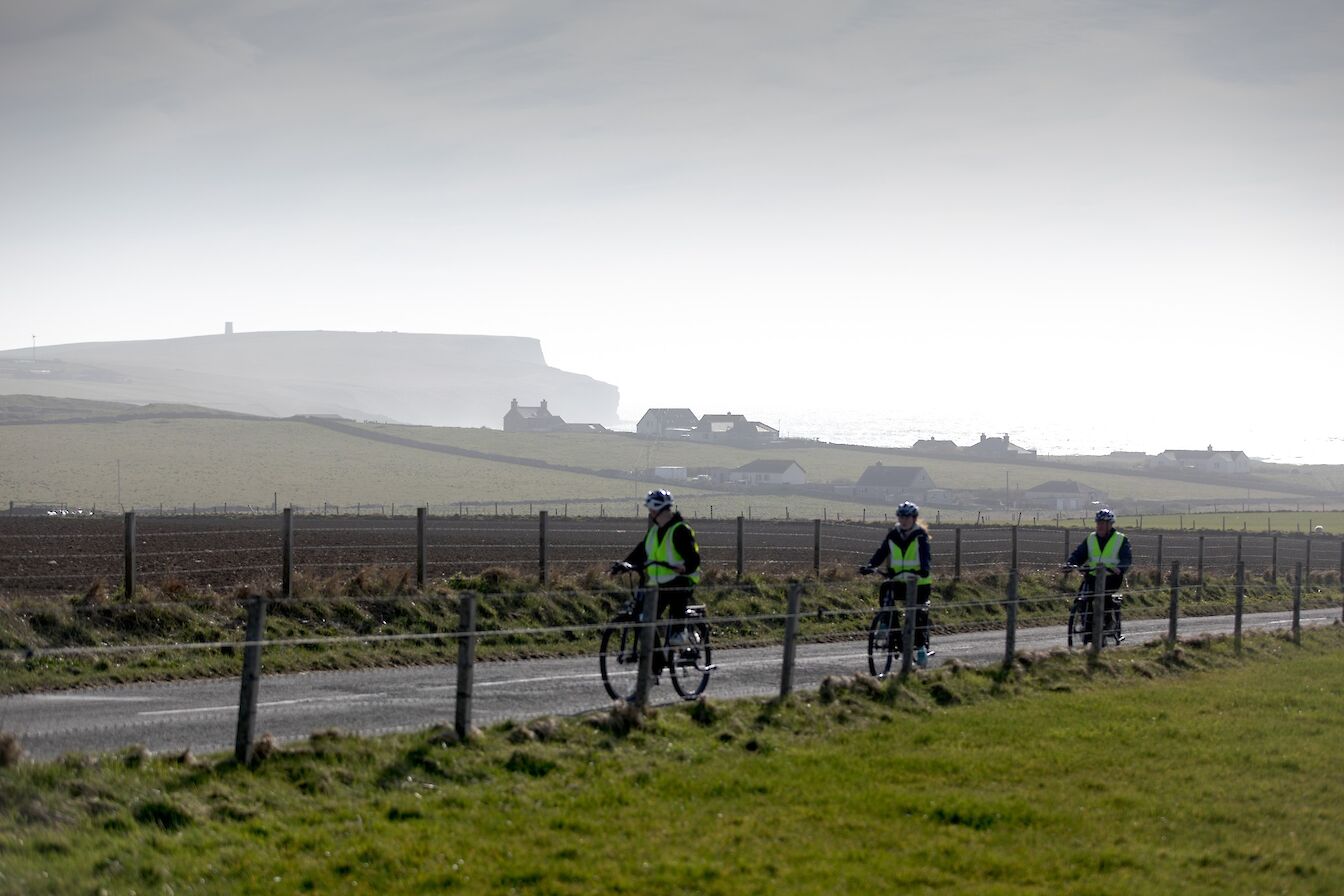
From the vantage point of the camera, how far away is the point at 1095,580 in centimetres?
2294

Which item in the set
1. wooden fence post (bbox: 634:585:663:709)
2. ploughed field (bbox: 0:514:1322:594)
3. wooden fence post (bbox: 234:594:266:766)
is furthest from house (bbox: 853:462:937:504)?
wooden fence post (bbox: 234:594:266:766)

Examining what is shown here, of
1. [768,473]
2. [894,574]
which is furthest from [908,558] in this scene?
[768,473]

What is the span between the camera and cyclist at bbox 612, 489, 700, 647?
1600 centimetres

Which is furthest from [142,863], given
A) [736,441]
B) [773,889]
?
[736,441]

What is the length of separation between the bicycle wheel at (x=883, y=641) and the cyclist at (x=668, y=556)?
350cm

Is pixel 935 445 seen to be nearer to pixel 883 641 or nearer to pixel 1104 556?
pixel 1104 556

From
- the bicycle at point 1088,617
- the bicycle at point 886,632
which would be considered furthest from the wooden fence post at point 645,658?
the bicycle at point 1088,617

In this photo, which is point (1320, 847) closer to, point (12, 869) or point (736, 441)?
point (12, 869)

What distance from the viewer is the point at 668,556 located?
16.1 m

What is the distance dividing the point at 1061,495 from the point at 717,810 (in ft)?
381

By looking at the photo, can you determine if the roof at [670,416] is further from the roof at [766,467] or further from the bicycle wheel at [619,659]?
the bicycle wheel at [619,659]

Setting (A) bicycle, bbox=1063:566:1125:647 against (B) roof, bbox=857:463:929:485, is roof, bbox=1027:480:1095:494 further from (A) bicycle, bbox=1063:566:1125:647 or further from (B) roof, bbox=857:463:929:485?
(A) bicycle, bbox=1063:566:1125:647

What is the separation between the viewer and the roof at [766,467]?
125 m

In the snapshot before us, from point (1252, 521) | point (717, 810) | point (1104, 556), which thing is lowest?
point (1252, 521)
